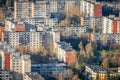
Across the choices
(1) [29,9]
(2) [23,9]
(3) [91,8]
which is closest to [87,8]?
(3) [91,8]

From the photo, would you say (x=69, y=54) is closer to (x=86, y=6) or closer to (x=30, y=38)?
(x=30, y=38)

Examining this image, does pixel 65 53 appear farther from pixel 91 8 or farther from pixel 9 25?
pixel 91 8

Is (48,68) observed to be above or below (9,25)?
below

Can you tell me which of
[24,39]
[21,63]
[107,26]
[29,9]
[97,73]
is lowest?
[97,73]

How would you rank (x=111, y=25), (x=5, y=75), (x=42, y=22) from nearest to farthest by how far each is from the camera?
(x=5, y=75) < (x=111, y=25) < (x=42, y=22)

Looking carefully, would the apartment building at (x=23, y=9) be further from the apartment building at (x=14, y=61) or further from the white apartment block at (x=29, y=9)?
the apartment building at (x=14, y=61)

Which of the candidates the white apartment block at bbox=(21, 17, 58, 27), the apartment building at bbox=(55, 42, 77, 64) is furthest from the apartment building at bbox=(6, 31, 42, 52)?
the white apartment block at bbox=(21, 17, 58, 27)
